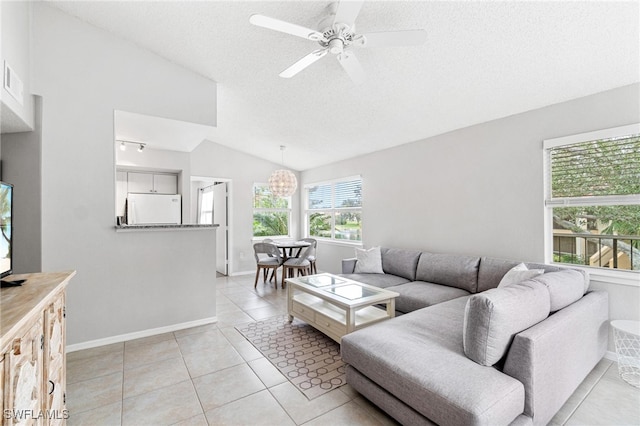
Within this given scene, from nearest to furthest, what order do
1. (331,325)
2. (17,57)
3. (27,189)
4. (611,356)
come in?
(17,57)
(611,356)
(27,189)
(331,325)

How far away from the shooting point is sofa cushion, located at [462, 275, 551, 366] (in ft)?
5.23

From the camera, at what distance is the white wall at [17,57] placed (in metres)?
2.09

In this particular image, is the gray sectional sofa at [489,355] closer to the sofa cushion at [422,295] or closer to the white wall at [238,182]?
the sofa cushion at [422,295]

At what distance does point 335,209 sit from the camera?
6.09 meters

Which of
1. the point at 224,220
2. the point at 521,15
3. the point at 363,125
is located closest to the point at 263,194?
the point at 224,220

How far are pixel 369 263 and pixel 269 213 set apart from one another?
3305 millimetres

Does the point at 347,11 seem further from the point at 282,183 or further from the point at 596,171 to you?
the point at 282,183

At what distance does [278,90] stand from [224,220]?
11.6 ft

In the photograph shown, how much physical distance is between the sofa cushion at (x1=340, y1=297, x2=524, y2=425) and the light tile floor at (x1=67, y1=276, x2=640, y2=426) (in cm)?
35

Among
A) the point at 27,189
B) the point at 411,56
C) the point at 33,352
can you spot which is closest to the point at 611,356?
the point at 411,56

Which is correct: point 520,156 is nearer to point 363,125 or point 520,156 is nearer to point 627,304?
point 627,304

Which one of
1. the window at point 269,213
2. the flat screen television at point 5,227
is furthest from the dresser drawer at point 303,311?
the window at point 269,213

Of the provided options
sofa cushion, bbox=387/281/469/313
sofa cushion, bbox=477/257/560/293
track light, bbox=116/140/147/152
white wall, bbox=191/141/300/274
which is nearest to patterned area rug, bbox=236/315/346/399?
sofa cushion, bbox=387/281/469/313

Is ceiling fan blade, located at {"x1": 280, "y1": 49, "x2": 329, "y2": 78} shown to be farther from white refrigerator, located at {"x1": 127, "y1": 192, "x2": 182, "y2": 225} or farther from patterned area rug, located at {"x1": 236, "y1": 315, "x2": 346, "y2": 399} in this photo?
white refrigerator, located at {"x1": 127, "y1": 192, "x2": 182, "y2": 225}
